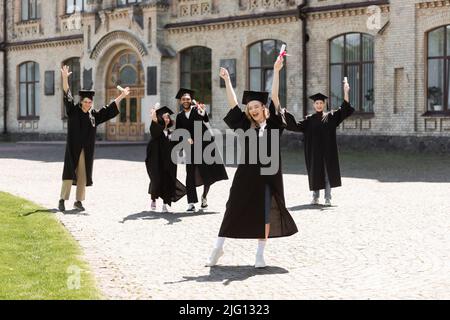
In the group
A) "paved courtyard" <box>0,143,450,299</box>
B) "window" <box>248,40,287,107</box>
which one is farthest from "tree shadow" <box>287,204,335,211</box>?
"window" <box>248,40,287,107</box>

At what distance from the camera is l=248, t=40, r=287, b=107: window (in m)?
26.9

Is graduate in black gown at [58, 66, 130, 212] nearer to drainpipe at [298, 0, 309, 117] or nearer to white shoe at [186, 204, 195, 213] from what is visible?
white shoe at [186, 204, 195, 213]

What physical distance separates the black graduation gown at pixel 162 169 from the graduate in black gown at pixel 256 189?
15.2 feet

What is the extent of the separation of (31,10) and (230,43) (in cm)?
1298

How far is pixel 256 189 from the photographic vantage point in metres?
7.66

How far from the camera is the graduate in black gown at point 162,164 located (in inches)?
483

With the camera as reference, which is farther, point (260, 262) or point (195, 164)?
point (195, 164)

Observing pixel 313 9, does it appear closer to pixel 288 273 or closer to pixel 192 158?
pixel 192 158

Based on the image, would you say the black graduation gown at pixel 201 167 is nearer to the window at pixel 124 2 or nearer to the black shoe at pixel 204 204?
the black shoe at pixel 204 204

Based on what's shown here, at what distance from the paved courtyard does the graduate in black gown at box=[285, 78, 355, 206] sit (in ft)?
1.42

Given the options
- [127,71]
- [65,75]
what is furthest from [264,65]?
[65,75]

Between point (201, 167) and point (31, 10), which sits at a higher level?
point (31, 10)

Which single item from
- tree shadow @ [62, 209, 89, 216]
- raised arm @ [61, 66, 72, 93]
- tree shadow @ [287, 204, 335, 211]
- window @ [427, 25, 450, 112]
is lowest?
tree shadow @ [62, 209, 89, 216]

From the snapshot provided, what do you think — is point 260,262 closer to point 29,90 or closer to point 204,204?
point 204,204
